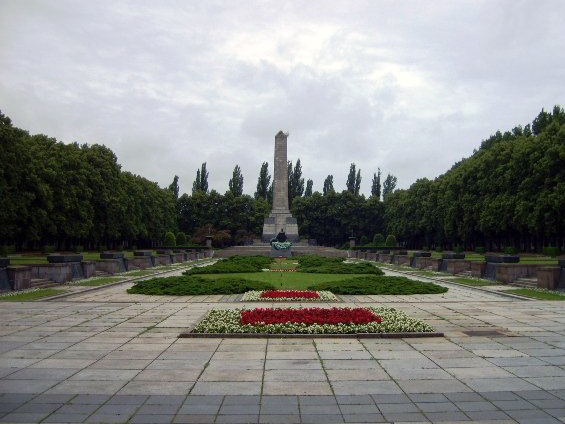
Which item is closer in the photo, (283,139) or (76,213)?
(76,213)

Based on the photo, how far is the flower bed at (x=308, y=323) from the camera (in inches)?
419

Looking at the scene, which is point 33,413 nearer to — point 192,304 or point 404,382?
point 404,382

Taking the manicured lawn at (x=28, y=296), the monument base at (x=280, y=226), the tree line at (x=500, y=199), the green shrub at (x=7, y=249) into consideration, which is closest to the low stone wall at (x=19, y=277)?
the manicured lawn at (x=28, y=296)

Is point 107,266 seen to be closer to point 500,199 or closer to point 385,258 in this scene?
point 385,258

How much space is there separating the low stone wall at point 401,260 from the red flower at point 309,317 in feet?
92.3

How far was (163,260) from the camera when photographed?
3988 centimetres

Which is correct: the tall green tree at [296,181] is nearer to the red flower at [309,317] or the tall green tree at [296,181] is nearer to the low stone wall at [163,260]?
the low stone wall at [163,260]

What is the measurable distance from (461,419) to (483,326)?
21.6 feet

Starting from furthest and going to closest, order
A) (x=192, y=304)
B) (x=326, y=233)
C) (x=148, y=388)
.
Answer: (x=326, y=233)
(x=192, y=304)
(x=148, y=388)

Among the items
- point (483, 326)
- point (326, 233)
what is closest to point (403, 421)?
point (483, 326)

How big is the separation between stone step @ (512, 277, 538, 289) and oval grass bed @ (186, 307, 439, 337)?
1216cm

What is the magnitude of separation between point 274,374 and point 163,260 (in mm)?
33547

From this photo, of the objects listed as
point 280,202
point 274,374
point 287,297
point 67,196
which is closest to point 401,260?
point 287,297

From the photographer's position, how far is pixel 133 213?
196 feet
